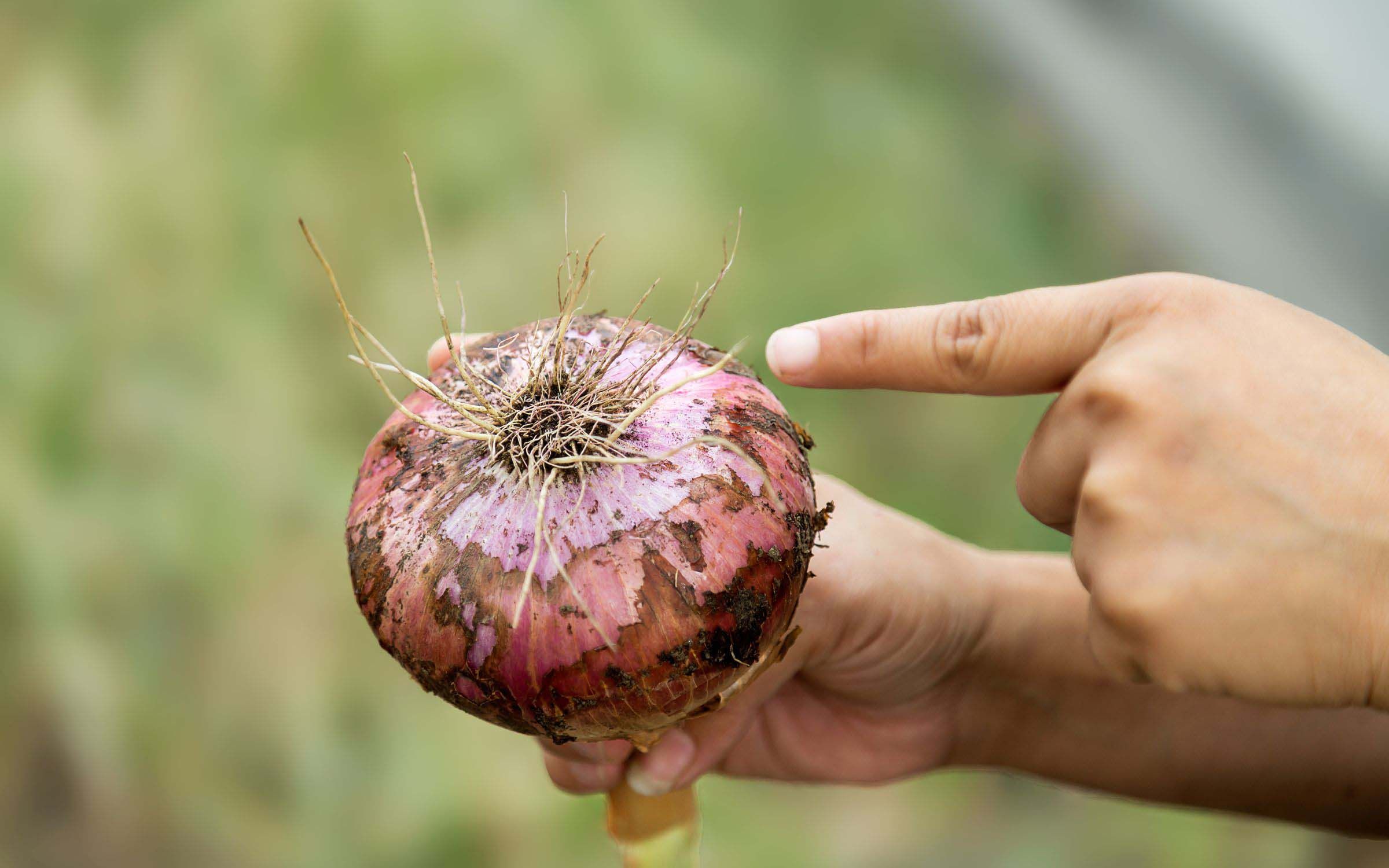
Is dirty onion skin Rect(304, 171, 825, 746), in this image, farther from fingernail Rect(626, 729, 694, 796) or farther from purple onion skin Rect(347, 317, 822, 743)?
fingernail Rect(626, 729, 694, 796)

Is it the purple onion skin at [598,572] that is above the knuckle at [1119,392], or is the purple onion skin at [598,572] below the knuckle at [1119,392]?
below

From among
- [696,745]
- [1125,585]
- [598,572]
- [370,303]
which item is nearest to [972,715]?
[696,745]

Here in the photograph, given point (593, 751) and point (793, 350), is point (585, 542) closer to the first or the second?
point (793, 350)

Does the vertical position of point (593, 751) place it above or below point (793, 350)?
below

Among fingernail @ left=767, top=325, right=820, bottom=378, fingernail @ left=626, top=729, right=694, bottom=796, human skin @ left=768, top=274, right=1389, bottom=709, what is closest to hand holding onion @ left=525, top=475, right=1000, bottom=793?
fingernail @ left=626, top=729, right=694, bottom=796

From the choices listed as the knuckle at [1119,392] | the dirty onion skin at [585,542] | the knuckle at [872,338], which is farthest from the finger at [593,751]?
the knuckle at [1119,392]

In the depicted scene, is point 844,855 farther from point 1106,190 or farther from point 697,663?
point 1106,190

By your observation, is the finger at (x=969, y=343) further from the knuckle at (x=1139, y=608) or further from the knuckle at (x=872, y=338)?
the knuckle at (x=1139, y=608)
